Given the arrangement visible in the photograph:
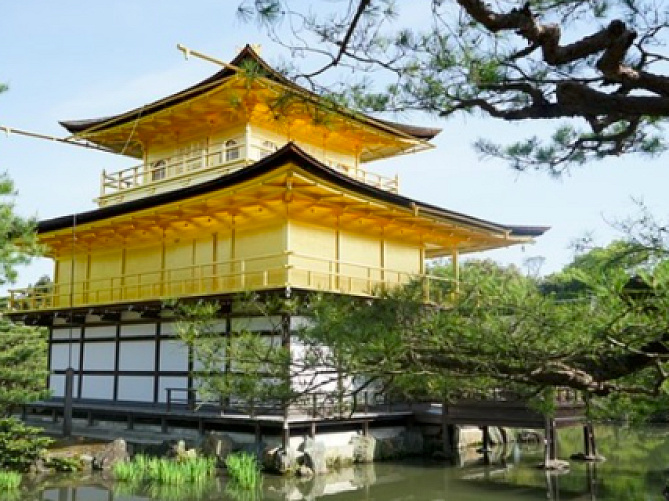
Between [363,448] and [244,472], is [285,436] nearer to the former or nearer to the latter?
[244,472]

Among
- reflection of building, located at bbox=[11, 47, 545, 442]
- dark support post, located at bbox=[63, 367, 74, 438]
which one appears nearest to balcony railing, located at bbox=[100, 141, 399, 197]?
reflection of building, located at bbox=[11, 47, 545, 442]

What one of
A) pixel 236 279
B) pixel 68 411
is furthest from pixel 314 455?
pixel 68 411

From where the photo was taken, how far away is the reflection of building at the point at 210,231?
1388 centimetres

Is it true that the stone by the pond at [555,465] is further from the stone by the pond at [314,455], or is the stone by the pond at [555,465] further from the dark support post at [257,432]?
the dark support post at [257,432]

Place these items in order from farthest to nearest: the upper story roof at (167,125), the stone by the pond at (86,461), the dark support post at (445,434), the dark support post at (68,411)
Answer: the upper story roof at (167,125)
the dark support post at (68,411)
the dark support post at (445,434)
the stone by the pond at (86,461)

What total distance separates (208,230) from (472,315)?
Answer: 12620 millimetres

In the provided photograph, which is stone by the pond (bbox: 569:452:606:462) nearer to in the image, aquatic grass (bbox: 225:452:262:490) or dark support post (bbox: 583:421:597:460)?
dark support post (bbox: 583:421:597:460)

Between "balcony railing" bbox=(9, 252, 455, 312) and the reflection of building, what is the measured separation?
0.14 feet

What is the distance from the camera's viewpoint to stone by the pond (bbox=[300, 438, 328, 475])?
12234 millimetres

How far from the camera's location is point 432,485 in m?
11.7

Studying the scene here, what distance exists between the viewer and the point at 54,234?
1722 centimetres

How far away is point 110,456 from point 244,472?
299 centimetres

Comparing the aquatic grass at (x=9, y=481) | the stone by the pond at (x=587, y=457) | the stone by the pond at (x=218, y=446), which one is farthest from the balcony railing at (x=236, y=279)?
the stone by the pond at (x=587, y=457)

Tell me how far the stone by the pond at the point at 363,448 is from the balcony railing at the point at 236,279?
2889 millimetres
